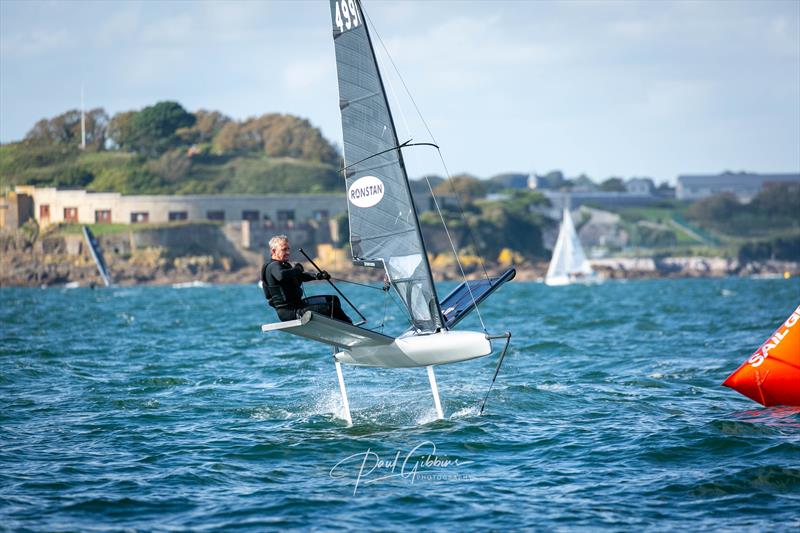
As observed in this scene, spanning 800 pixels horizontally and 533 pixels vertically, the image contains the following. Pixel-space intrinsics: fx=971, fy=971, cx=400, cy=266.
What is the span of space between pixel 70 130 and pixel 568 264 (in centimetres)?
8612

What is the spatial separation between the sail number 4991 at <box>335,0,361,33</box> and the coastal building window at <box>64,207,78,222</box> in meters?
109

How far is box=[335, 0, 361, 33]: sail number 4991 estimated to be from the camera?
42.6 feet

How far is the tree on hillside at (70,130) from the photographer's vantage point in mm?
141375

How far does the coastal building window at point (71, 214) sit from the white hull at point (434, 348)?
110226 mm

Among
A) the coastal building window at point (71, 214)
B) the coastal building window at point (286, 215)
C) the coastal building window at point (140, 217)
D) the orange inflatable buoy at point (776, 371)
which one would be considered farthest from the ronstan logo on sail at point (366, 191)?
the coastal building window at point (286, 215)

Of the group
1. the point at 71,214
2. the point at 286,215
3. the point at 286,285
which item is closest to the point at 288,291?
the point at 286,285

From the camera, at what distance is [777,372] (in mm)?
12781

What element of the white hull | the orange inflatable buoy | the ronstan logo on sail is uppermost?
the ronstan logo on sail

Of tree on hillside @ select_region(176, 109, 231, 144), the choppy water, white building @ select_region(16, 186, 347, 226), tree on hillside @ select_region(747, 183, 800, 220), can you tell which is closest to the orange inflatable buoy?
the choppy water

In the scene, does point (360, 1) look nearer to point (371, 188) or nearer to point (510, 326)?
point (371, 188)

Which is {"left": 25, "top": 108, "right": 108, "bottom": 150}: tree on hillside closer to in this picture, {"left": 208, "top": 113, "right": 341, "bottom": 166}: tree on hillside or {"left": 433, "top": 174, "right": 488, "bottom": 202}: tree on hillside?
{"left": 208, "top": 113, "right": 341, "bottom": 166}: tree on hillside

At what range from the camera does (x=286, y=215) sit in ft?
404

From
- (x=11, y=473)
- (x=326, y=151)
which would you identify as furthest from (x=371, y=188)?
(x=326, y=151)

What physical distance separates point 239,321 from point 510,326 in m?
10.4
